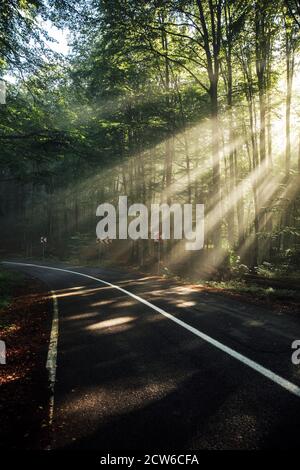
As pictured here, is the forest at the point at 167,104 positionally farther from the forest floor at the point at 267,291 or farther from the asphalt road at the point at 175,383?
the asphalt road at the point at 175,383

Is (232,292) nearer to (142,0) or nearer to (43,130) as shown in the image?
(43,130)

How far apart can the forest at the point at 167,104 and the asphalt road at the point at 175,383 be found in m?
6.87

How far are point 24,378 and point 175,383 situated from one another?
2257 mm

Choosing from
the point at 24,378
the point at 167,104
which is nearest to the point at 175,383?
the point at 24,378

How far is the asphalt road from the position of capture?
3.43m

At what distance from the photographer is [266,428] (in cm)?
349

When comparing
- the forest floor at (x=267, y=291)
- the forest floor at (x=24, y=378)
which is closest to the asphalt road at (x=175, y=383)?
the forest floor at (x=24, y=378)

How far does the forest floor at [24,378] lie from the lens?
3.62m

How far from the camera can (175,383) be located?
4613 mm

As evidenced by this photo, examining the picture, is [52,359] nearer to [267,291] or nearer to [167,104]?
[267,291]

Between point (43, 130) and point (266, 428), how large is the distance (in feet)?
33.7

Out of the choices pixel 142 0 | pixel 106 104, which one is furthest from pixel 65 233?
pixel 142 0

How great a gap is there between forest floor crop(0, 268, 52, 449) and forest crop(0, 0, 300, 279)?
210 inches

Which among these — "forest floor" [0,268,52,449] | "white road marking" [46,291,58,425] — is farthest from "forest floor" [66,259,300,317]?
"forest floor" [0,268,52,449]
